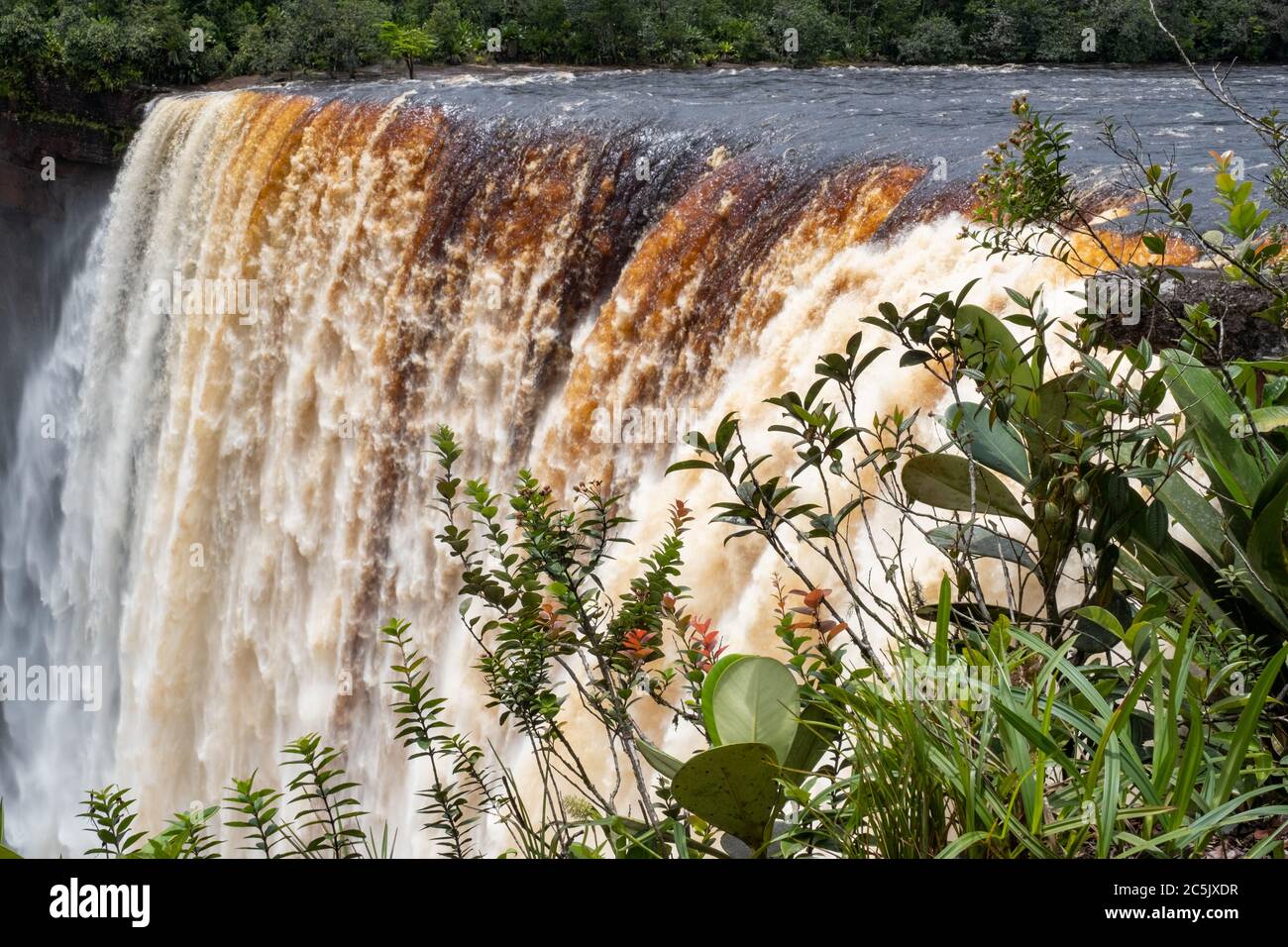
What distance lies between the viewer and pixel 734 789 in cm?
227

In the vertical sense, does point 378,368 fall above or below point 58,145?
below

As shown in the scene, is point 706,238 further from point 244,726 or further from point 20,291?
point 20,291

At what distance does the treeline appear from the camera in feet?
60.2

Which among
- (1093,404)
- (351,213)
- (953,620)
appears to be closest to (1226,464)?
(1093,404)

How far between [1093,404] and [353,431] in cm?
793

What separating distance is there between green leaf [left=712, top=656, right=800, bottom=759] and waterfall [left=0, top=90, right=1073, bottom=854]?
2030mm

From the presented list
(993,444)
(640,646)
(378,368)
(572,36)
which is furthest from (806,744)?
(572,36)

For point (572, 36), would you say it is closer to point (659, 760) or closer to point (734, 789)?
point (659, 760)

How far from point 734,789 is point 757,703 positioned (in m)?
0.19

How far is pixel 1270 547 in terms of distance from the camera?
8.52ft

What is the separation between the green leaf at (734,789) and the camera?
7.24ft
